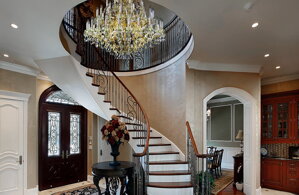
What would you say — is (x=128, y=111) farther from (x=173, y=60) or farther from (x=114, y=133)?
(x=114, y=133)

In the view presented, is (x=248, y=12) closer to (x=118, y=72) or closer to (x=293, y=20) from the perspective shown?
(x=293, y=20)

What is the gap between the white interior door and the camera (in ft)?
16.9

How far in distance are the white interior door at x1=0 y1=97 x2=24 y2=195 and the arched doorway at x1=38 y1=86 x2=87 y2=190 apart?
2.25ft

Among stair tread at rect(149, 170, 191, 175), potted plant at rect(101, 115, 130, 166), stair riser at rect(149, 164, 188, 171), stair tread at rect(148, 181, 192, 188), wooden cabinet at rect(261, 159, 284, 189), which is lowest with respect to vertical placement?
wooden cabinet at rect(261, 159, 284, 189)

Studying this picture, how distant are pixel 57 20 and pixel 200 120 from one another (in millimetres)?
3756

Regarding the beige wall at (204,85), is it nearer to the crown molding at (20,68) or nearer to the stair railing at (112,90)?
the stair railing at (112,90)

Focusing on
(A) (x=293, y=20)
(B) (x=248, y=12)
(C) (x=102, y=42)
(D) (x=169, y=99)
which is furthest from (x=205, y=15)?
(D) (x=169, y=99)

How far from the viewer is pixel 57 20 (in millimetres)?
3127

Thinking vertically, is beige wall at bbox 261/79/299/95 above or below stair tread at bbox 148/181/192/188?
above

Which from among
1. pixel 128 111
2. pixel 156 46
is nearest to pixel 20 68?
pixel 128 111

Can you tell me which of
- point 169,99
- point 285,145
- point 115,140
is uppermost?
point 169,99

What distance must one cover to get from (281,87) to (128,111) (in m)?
4.79

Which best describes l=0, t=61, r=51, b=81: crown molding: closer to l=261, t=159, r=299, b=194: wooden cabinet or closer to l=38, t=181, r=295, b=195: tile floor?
l=38, t=181, r=295, b=195: tile floor

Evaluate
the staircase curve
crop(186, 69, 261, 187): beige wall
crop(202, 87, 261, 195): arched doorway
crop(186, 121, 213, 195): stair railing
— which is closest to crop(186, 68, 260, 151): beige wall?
crop(186, 69, 261, 187): beige wall
